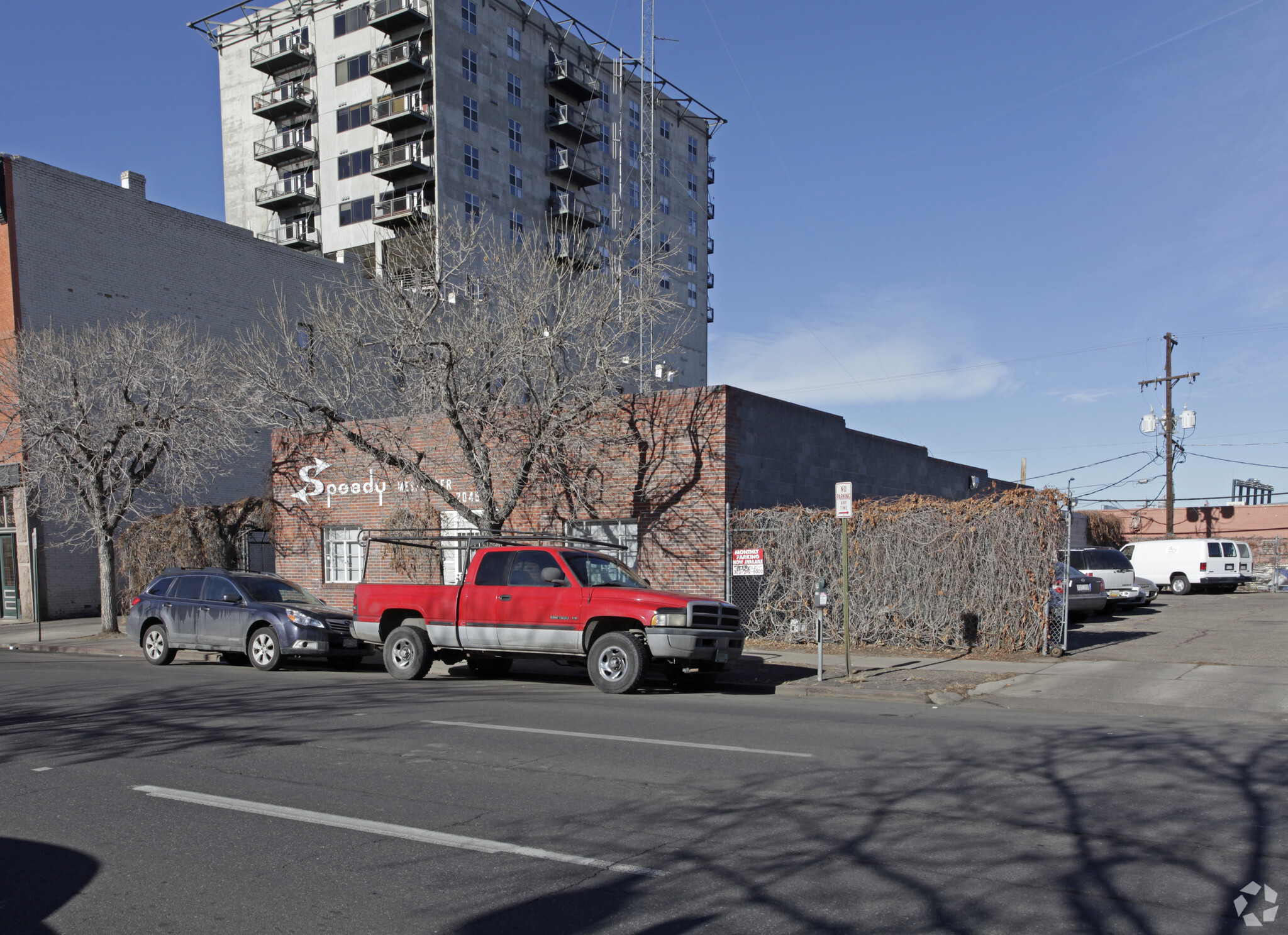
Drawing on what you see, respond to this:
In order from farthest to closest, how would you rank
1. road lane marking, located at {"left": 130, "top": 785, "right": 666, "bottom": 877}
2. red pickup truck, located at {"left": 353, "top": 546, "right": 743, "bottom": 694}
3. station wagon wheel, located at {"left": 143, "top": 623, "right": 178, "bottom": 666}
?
station wagon wheel, located at {"left": 143, "top": 623, "right": 178, "bottom": 666} < red pickup truck, located at {"left": 353, "top": 546, "right": 743, "bottom": 694} < road lane marking, located at {"left": 130, "top": 785, "right": 666, "bottom": 877}

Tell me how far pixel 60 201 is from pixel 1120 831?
31.7m

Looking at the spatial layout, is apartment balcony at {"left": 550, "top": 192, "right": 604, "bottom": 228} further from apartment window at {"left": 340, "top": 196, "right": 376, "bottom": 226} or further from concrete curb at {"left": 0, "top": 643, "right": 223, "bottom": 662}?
concrete curb at {"left": 0, "top": 643, "right": 223, "bottom": 662}

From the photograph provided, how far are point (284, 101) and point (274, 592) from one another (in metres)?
42.9

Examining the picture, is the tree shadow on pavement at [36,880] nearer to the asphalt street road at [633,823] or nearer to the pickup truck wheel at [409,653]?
the asphalt street road at [633,823]

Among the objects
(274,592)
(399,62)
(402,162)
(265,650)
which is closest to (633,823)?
(265,650)

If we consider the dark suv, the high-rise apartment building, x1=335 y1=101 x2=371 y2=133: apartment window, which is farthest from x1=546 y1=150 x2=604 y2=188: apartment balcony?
the dark suv

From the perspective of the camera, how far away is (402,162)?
156ft

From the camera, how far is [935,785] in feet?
21.8

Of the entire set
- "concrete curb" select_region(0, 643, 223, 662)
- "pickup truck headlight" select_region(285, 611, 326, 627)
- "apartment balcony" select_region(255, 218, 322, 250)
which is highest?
"apartment balcony" select_region(255, 218, 322, 250)

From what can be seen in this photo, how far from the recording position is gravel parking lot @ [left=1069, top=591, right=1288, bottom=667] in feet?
47.8

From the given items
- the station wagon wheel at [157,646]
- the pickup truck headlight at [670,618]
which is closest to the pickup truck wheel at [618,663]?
the pickup truck headlight at [670,618]

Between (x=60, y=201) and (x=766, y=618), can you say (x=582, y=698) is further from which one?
(x=60, y=201)

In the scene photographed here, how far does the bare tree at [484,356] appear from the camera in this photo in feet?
53.1

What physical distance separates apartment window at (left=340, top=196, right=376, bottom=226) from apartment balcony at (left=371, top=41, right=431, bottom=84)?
6.18m
